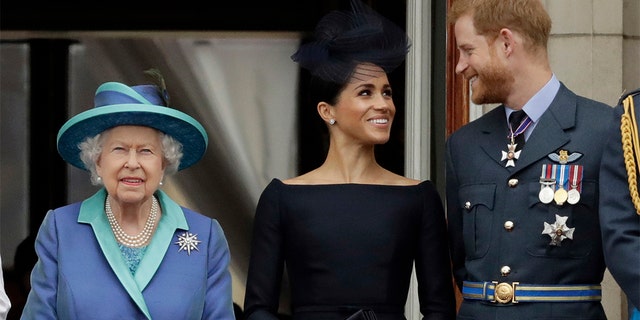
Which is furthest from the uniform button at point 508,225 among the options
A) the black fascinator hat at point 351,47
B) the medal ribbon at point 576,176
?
the black fascinator hat at point 351,47

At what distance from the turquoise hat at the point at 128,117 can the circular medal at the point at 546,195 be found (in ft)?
3.65

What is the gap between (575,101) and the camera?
193 inches

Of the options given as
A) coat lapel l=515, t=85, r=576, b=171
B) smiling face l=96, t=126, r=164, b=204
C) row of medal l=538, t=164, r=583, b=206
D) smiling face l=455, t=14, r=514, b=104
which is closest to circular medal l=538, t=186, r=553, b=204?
row of medal l=538, t=164, r=583, b=206

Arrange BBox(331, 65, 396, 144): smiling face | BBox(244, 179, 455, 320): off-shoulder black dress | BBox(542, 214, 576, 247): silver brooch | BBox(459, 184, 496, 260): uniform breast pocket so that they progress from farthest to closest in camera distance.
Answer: BBox(331, 65, 396, 144): smiling face < BBox(244, 179, 455, 320): off-shoulder black dress < BBox(459, 184, 496, 260): uniform breast pocket < BBox(542, 214, 576, 247): silver brooch

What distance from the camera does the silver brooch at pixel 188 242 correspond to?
4914 millimetres

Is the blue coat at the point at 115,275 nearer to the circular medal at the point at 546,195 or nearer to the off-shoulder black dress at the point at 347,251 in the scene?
the off-shoulder black dress at the point at 347,251

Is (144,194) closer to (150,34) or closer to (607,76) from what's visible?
(607,76)

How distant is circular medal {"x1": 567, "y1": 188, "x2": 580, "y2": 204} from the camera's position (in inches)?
186

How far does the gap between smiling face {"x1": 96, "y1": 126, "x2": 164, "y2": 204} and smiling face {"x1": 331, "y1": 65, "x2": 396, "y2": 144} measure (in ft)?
2.17

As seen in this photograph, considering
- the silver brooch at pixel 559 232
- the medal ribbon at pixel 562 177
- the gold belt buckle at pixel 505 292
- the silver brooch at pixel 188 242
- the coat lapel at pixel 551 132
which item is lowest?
the gold belt buckle at pixel 505 292

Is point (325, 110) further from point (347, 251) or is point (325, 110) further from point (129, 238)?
point (129, 238)

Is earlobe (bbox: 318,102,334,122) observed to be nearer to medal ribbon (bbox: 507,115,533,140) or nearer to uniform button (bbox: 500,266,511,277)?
medal ribbon (bbox: 507,115,533,140)

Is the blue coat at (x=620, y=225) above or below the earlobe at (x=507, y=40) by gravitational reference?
below

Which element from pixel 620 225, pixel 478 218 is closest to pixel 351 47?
pixel 478 218
